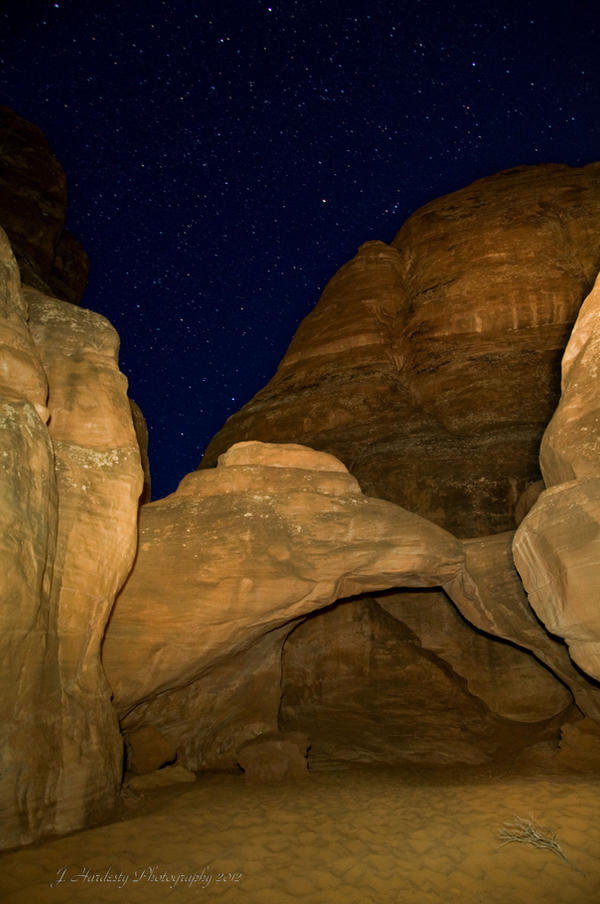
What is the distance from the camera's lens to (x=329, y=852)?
573 centimetres

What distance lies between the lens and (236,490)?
893 cm

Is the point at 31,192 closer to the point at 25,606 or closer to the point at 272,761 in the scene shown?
the point at 25,606

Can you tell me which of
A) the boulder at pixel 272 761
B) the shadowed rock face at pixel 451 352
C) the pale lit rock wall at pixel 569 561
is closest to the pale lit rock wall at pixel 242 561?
the boulder at pixel 272 761

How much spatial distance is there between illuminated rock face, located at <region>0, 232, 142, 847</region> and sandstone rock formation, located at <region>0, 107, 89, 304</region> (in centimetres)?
1001

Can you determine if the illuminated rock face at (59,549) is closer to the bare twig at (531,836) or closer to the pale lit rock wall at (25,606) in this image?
the pale lit rock wall at (25,606)

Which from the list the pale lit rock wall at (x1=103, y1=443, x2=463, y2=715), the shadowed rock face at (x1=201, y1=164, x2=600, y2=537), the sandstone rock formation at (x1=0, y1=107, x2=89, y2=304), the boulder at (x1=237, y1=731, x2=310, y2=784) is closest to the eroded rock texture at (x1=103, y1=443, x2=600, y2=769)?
the pale lit rock wall at (x1=103, y1=443, x2=463, y2=715)

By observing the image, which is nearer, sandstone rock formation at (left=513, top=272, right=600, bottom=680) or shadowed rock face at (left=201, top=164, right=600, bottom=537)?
sandstone rock formation at (left=513, top=272, right=600, bottom=680)

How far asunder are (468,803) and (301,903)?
121 inches

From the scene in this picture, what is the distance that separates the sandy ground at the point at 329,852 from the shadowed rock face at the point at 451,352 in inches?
254

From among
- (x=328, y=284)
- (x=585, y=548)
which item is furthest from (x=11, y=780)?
(x=328, y=284)

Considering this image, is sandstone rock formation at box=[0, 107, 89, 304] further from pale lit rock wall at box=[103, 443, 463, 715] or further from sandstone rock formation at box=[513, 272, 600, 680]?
sandstone rock formation at box=[513, 272, 600, 680]

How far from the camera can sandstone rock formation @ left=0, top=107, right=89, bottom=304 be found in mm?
16891

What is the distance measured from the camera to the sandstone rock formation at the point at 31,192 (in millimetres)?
16891

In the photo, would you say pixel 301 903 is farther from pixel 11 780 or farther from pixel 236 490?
pixel 236 490
